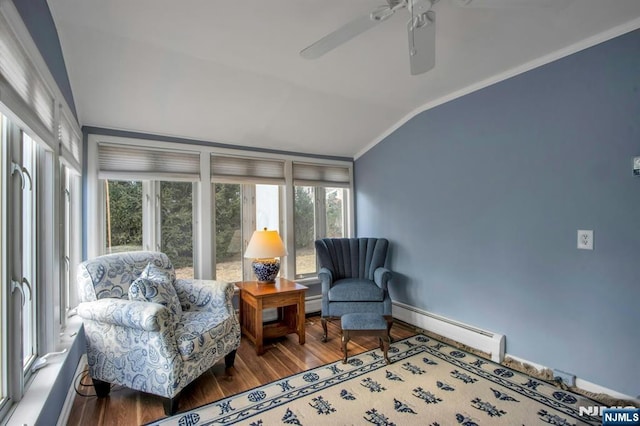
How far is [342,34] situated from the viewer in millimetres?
1502

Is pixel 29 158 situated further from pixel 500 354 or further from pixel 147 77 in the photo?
pixel 500 354

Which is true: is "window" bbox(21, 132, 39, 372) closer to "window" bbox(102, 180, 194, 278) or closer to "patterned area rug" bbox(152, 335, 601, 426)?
"patterned area rug" bbox(152, 335, 601, 426)

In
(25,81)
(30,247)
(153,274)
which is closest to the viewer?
(25,81)

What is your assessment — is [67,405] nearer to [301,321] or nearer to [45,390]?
[45,390]

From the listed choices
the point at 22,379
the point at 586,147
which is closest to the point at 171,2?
the point at 22,379

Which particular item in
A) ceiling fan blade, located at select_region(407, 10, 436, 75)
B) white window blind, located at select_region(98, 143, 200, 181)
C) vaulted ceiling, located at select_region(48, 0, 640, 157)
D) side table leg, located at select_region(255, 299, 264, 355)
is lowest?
side table leg, located at select_region(255, 299, 264, 355)

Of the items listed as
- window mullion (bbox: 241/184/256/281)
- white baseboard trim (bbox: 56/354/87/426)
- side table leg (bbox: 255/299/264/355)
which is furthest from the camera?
window mullion (bbox: 241/184/256/281)

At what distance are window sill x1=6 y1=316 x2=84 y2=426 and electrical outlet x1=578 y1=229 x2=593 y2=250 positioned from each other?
3.24 meters

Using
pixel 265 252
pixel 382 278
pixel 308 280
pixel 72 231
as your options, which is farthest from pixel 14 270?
pixel 308 280

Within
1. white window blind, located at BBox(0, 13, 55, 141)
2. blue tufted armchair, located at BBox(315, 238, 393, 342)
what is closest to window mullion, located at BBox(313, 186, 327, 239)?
blue tufted armchair, located at BBox(315, 238, 393, 342)

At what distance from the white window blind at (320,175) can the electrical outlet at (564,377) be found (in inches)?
114

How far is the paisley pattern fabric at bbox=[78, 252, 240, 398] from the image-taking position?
1847mm

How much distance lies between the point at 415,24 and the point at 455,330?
2633mm

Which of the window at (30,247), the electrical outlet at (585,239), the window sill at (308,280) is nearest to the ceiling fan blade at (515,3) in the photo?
the electrical outlet at (585,239)
